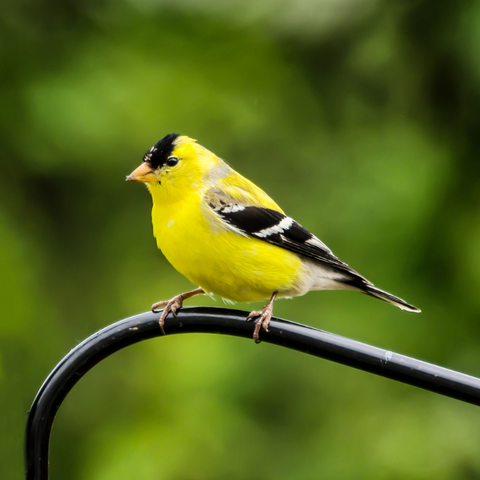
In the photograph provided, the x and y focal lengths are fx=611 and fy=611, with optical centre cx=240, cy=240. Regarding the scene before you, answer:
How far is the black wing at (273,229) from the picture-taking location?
2504mm

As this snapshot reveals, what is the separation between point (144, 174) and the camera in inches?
101

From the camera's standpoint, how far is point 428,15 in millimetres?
4398

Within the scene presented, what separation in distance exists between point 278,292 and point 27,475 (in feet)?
4.18

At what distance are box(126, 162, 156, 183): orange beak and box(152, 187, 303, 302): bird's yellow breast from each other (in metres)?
0.11

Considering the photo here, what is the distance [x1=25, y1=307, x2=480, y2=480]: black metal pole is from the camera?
155cm

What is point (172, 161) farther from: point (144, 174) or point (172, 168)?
point (144, 174)

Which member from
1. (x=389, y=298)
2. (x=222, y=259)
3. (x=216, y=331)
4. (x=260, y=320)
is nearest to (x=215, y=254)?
(x=222, y=259)

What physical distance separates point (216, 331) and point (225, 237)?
1.81ft

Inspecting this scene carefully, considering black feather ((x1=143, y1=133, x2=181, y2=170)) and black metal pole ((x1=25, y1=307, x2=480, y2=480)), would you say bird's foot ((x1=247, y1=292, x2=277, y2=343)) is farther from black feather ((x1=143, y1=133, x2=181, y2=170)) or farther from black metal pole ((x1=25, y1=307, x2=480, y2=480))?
black feather ((x1=143, y1=133, x2=181, y2=170))

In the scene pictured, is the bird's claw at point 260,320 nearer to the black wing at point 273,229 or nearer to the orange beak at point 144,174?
the black wing at point 273,229

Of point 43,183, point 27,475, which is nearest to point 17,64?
point 43,183

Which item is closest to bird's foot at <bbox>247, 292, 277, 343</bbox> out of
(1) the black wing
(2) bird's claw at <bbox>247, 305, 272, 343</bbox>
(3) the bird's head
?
(2) bird's claw at <bbox>247, 305, 272, 343</bbox>

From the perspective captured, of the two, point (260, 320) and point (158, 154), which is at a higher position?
point (158, 154)

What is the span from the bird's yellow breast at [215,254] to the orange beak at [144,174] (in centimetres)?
11
